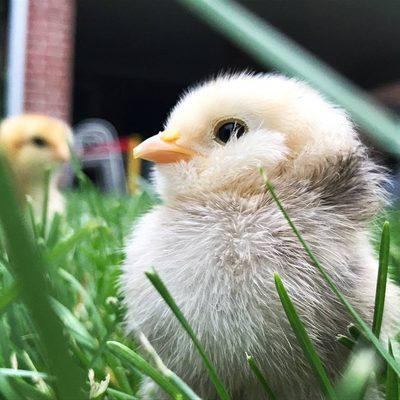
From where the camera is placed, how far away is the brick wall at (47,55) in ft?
10.5

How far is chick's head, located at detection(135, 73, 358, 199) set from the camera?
0.43 meters

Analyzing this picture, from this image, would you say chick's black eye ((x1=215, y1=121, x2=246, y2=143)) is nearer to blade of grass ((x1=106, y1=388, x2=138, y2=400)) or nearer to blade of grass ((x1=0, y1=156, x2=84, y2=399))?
blade of grass ((x1=106, y1=388, x2=138, y2=400))

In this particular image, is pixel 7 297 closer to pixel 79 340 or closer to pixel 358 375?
pixel 79 340

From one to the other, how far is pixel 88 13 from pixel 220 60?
6.84 feet

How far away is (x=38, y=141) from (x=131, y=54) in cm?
579

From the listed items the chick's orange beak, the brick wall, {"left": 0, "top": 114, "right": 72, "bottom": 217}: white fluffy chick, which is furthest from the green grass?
the brick wall

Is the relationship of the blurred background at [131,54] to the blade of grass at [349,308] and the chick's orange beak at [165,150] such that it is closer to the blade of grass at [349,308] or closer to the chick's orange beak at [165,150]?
the chick's orange beak at [165,150]

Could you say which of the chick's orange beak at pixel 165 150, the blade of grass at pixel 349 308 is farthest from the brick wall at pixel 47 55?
the blade of grass at pixel 349 308

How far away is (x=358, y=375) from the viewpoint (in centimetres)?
32

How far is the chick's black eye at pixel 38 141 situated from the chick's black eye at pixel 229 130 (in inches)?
48.9

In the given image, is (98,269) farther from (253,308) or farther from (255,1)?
(255,1)

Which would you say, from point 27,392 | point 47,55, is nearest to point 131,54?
point 47,55

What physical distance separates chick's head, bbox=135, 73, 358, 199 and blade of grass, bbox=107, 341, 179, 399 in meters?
0.12

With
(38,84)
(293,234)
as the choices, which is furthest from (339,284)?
(38,84)
